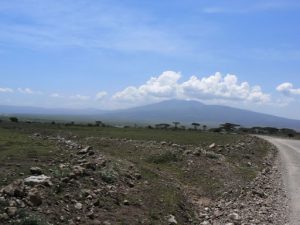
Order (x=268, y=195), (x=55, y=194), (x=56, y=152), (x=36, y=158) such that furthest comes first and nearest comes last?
1. (x=56, y=152)
2. (x=36, y=158)
3. (x=268, y=195)
4. (x=55, y=194)

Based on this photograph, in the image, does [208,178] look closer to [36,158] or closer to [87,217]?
[36,158]

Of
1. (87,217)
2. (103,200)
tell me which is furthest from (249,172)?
(87,217)

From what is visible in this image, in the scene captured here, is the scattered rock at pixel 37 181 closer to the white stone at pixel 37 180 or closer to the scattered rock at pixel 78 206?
the white stone at pixel 37 180

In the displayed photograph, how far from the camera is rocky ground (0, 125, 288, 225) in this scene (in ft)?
45.5

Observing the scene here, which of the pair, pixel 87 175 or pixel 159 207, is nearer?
pixel 159 207

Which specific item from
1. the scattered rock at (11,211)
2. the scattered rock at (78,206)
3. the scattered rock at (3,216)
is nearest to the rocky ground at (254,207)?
the scattered rock at (78,206)

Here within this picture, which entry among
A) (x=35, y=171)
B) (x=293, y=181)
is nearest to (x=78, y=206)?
(x=35, y=171)

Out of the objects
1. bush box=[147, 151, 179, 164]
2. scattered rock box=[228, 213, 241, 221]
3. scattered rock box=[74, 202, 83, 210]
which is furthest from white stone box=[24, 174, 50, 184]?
bush box=[147, 151, 179, 164]

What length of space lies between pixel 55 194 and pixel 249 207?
24.8ft

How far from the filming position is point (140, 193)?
18141 mm

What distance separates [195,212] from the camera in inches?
716

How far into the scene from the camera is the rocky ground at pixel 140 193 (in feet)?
45.5

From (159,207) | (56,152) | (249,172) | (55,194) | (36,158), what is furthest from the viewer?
(249,172)

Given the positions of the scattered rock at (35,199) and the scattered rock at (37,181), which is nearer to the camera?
the scattered rock at (35,199)
